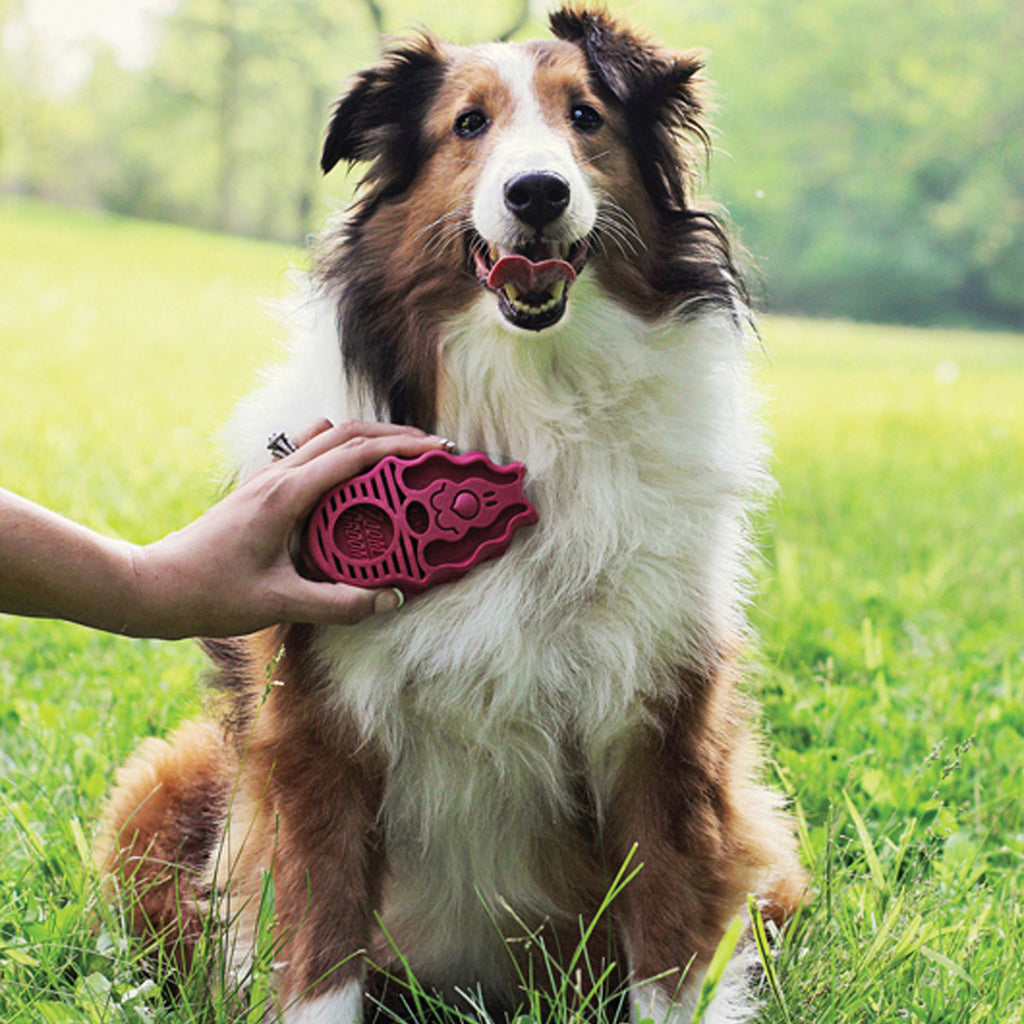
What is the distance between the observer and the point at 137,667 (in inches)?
150

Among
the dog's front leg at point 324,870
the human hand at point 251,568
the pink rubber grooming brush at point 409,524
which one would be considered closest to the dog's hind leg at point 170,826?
the dog's front leg at point 324,870

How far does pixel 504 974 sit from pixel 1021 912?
3.70 ft

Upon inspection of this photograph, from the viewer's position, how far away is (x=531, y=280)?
2.29 meters

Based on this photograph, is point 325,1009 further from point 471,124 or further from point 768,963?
point 471,124

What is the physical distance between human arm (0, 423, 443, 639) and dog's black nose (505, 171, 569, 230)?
492 mm

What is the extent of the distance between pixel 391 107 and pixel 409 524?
1029mm

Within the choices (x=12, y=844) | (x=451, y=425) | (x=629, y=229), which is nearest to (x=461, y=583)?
(x=451, y=425)

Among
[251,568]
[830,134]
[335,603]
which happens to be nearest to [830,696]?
[335,603]

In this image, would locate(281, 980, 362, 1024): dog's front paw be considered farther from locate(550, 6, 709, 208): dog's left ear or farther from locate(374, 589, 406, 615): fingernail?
locate(550, 6, 709, 208): dog's left ear

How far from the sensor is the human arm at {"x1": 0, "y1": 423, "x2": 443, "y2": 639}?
2.00m

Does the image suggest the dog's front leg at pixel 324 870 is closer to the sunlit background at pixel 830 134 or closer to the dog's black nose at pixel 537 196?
the dog's black nose at pixel 537 196

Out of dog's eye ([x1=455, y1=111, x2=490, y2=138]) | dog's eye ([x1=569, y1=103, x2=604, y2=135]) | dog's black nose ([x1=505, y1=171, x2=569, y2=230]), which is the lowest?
dog's black nose ([x1=505, y1=171, x2=569, y2=230])

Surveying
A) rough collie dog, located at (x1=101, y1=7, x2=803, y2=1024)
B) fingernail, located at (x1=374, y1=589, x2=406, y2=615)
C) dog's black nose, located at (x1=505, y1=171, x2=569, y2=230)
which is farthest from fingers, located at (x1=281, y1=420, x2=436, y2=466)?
dog's black nose, located at (x1=505, y1=171, x2=569, y2=230)

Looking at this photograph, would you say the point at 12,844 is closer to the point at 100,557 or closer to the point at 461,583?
the point at 100,557
